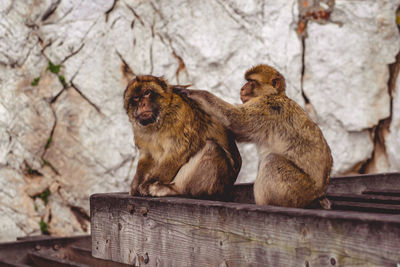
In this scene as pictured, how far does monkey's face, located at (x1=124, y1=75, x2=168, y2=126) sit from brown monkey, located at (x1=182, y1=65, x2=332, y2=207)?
0.27 m

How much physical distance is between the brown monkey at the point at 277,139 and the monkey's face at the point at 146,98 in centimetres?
27

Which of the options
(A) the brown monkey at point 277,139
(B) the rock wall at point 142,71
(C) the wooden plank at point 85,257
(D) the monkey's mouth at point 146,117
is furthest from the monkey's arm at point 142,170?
(B) the rock wall at point 142,71

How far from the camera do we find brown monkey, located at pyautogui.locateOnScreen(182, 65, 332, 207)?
7.55 ft

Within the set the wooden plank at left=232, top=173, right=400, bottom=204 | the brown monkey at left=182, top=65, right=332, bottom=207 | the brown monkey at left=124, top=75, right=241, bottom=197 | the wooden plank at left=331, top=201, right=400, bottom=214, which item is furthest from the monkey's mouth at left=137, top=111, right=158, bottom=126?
the wooden plank at left=232, top=173, right=400, bottom=204

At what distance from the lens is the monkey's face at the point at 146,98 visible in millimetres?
2684

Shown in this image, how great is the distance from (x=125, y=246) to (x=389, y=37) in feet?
14.1

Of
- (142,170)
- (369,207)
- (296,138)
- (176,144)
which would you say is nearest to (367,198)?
(369,207)

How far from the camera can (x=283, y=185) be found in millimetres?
2273

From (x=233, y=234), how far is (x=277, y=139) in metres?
0.72

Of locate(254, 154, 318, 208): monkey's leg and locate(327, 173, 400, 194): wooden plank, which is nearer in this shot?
locate(254, 154, 318, 208): monkey's leg

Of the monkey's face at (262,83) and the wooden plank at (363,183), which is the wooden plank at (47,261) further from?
the wooden plank at (363,183)

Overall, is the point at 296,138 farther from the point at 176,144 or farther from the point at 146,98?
the point at 146,98

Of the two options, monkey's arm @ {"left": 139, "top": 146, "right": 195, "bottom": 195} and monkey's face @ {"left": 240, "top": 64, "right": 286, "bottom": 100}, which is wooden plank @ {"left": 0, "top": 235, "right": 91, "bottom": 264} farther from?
monkey's face @ {"left": 240, "top": 64, "right": 286, "bottom": 100}

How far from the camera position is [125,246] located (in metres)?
2.40
